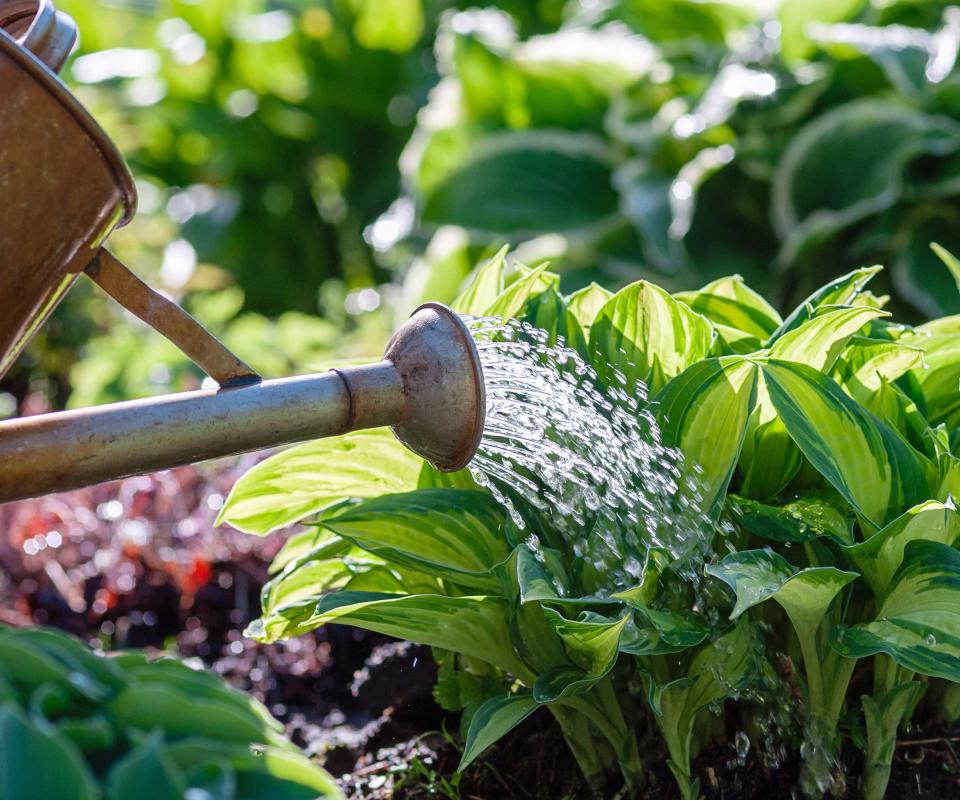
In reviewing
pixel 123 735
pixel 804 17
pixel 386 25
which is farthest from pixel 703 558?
pixel 386 25

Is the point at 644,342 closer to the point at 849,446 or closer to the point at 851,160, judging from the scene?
the point at 849,446

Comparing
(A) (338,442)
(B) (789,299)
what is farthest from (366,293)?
(A) (338,442)

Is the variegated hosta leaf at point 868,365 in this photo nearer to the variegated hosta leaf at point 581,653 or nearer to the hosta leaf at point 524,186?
the variegated hosta leaf at point 581,653

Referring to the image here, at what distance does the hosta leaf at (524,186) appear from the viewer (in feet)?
12.0

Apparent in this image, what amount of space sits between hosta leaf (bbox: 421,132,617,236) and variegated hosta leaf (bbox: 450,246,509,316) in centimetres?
194

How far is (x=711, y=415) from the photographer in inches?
56.0

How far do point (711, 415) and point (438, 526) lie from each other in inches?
14.3

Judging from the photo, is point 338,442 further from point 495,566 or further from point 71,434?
point 71,434

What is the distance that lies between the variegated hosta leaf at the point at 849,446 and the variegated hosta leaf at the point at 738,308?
0.33 meters

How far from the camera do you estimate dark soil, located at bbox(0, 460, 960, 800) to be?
1537mm

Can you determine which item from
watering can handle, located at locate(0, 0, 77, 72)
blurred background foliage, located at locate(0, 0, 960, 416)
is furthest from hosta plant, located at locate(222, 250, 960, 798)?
blurred background foliage, located at locate(0, 0, 960, 416)

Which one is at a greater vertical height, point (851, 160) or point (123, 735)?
point (123, 735)

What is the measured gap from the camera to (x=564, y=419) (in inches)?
58.0

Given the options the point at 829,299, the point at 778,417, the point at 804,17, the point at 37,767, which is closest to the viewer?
the point at 37,767
